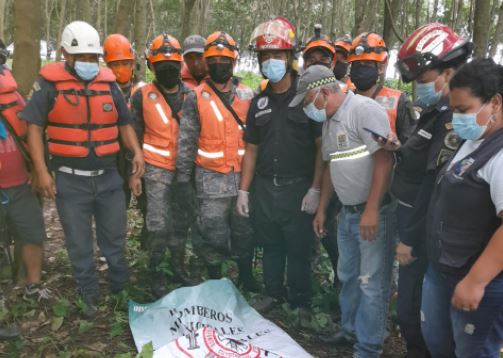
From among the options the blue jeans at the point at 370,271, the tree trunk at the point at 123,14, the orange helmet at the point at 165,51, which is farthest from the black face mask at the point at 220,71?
the tree trunk at the point at 123,14

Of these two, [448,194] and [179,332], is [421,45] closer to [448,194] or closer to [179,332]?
[448,194]

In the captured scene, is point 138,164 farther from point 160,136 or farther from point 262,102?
point 262,102

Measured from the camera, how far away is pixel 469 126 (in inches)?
83.7

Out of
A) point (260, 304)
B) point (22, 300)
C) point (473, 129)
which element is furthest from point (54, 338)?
point (473, 129)

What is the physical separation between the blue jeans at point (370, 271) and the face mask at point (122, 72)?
2638 millimetres

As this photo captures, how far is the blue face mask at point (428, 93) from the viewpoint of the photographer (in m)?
2.64

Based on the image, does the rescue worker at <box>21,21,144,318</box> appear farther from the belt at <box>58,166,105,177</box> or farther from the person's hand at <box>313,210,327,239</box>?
the person's hand at <box>313,210,327,239</box>

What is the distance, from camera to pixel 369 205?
3.01m

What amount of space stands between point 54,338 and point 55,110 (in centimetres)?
172

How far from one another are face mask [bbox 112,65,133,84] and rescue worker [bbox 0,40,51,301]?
1.07m

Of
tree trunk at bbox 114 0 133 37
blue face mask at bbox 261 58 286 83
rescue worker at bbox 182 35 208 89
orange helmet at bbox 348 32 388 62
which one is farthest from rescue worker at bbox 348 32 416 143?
tree trunk at bbox 114 0 133 37

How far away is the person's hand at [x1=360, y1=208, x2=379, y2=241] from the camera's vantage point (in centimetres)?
301

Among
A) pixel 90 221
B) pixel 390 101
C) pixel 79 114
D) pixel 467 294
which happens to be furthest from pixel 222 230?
pixel 467 294

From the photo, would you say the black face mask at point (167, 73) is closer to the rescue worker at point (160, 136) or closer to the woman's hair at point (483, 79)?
the rescue worker at point (160, 136)
